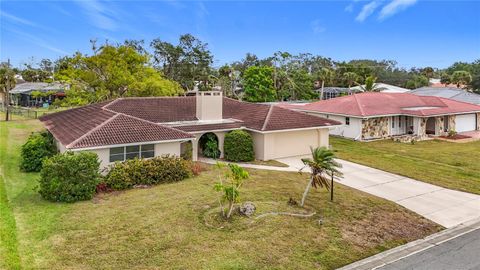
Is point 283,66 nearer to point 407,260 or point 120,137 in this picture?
point 120,137

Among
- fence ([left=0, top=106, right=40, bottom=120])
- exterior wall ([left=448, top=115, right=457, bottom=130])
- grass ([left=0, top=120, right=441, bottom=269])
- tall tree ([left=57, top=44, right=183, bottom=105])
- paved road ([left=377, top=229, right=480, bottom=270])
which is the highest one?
tall tree ([left=57, top=44, right=183, bottom=105])

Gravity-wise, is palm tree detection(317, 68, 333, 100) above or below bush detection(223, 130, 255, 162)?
above

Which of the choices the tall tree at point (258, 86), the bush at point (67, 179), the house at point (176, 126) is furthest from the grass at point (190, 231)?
the tall tree at point (258, 86)

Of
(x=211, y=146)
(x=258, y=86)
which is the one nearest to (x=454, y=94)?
(x=258, y=86)

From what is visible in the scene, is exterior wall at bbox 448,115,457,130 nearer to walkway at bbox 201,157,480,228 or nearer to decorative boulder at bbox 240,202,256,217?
walkway at bbox 201,157,480,228

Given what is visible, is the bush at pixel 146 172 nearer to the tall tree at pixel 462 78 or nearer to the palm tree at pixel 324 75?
the palm tree at pixel 324 75

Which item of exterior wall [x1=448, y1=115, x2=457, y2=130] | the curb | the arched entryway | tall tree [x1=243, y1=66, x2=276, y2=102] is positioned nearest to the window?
the arched entryway
